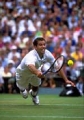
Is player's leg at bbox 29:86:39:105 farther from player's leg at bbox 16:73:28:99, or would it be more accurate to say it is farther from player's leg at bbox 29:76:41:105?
player's leg at bbox 16:73:28:99

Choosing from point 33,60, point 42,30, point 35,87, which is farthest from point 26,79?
point 42,30

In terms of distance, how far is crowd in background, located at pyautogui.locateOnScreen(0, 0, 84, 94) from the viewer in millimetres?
18656

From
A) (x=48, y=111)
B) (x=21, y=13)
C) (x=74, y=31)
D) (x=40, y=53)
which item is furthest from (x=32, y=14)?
(x=48, y=111)

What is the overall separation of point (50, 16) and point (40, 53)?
1011 cm

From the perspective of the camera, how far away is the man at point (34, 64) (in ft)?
34.9

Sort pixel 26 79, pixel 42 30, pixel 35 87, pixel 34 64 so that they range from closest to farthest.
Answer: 1. pixel 34 64
2. pixel 26 79
3. pixel 35 87
4. pixel 42 30

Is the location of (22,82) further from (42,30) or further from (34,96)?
(42,30)

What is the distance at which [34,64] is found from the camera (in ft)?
35.1

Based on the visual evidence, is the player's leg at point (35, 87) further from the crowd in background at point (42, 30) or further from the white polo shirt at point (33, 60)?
the crowd in background at point (42, 30)

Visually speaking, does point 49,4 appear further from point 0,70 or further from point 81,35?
point 0,70

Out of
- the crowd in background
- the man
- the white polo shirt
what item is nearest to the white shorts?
the man

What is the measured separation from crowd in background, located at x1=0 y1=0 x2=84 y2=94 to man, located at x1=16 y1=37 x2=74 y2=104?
239 inches

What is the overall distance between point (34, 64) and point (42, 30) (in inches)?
374

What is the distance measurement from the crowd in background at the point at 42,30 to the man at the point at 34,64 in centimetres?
606
